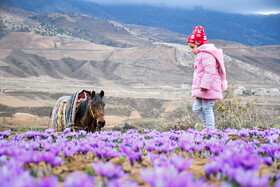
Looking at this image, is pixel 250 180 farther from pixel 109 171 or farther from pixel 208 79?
pixel 208 79

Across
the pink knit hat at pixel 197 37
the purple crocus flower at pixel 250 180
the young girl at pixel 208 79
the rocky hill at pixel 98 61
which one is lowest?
the purple crocus flower at pixel 250 180

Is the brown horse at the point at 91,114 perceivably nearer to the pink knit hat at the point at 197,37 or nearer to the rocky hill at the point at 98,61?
the pink knit hat at the point at 197,37

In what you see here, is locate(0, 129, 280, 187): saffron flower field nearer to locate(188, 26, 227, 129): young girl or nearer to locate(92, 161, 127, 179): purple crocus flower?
locate(92, 161, 127, 179): purple crocus flower

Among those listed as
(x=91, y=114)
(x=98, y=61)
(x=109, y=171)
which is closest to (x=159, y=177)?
(x=109, y=171)

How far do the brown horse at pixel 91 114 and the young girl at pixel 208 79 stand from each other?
1.85 metres

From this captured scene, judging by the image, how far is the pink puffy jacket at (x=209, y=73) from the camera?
4.99 metres

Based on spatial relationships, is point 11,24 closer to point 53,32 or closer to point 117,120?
point 53,32

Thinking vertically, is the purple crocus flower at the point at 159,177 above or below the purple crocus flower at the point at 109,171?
above

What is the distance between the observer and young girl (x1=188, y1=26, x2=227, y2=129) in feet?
16.5

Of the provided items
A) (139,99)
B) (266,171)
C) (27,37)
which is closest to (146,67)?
(139,99)

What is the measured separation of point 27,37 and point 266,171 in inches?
2325

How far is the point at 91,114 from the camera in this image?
5.74 meters

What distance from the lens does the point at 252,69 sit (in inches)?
1957

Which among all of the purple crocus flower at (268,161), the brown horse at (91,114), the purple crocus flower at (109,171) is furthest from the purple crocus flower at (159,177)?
the brown horse at (91,114)
